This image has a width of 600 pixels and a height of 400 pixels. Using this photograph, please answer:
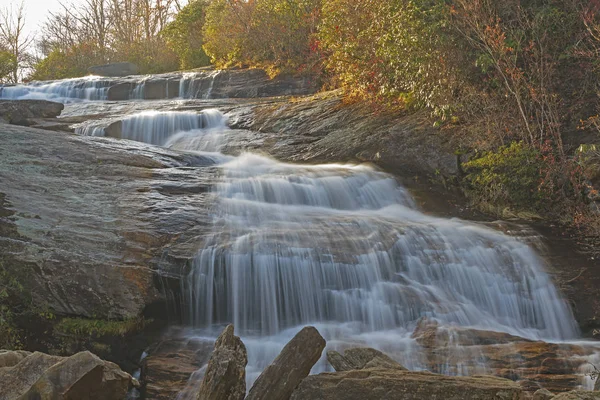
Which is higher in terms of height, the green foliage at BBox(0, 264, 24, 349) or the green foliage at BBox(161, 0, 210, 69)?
the green foliage at BBox(161, 0, 210, 69)

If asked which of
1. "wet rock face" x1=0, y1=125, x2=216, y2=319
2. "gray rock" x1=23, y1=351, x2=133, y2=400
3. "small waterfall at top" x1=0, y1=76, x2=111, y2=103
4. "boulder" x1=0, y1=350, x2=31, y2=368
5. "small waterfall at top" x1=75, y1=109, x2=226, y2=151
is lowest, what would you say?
"boulder" x1=0, y1=350, x2=31, y2=368

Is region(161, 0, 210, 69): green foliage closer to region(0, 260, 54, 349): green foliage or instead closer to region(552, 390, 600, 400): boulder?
region(0, 260, 54, 349): green foliage

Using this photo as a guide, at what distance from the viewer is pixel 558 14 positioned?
1059 cm

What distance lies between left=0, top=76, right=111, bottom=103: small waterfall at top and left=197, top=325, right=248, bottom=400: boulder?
18075mm

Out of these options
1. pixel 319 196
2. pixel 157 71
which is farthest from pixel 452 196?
pixel 157 71

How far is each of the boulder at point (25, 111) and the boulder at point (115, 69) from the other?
13.0 meters

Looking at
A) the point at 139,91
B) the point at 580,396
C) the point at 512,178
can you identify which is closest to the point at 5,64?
the point at 139,91

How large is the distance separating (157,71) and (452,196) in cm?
2218

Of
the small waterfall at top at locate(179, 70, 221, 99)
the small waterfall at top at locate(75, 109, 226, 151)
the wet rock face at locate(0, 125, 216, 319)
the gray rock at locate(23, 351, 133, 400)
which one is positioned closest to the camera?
the gray rock at locate(23, 351, 133, 400)

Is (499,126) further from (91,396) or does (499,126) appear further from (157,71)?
(157,71)

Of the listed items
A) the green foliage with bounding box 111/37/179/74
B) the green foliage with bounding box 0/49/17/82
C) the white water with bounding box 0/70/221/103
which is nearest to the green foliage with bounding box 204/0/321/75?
the white water with bounding box 0/70/221/103

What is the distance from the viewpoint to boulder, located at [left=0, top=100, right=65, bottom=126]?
14320 mm

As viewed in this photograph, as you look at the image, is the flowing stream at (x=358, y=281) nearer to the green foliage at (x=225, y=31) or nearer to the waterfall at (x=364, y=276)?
the waterfall at (x=364, y=276)

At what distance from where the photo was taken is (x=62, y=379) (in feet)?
13.2
